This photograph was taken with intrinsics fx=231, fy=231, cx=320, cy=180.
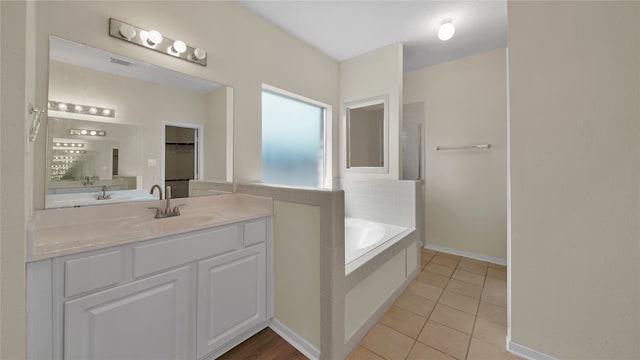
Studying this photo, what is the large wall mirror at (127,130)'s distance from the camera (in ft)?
4.18

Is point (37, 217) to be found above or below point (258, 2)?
below

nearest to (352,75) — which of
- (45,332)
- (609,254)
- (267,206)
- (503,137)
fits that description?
(503,137)

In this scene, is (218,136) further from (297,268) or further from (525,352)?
(525,352)

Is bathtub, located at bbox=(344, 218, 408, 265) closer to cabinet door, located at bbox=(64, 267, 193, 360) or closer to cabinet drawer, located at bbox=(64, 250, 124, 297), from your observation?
cabinet door, located at bbox=(64, 267, 193, 360)

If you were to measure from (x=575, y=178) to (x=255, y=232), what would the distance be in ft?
6.20

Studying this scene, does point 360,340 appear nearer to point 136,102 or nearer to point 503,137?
point 136,102

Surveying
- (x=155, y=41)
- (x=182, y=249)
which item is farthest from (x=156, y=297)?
(x=155, y=41)

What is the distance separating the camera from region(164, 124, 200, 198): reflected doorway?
169 cm

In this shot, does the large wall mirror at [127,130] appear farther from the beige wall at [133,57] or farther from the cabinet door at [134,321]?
the cabinet door at [134,321]

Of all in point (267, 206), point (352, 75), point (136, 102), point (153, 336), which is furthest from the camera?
point (352, 75)

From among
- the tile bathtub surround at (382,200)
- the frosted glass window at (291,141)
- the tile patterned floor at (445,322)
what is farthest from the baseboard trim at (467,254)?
the frosted glass window at (291,141)

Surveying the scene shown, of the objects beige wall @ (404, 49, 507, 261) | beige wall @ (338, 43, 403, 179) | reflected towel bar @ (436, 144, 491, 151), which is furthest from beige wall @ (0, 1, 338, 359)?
reflected towel bar @ (436, 144, 491, 151)

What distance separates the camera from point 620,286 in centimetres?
118

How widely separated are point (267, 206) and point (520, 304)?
69.0 inches
